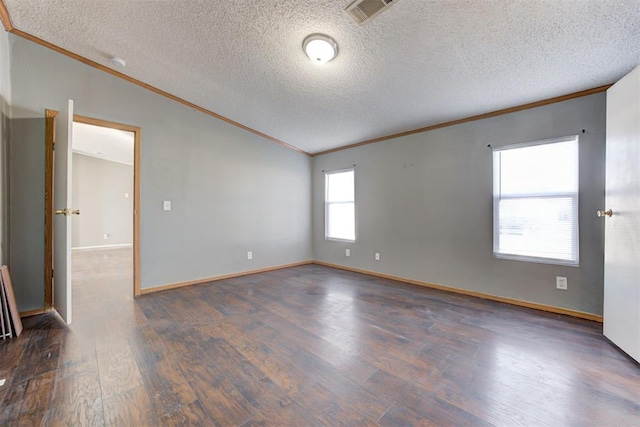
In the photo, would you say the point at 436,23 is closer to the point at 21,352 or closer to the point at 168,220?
the point at 168,220

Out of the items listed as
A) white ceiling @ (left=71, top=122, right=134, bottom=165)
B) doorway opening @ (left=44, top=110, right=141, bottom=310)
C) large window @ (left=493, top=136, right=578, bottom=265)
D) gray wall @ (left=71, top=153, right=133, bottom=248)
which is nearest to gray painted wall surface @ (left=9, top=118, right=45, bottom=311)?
doorway opening @ (left=44, top=110, right=141, bottom=310)

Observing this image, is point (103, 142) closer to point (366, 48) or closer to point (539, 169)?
point (366, 48)

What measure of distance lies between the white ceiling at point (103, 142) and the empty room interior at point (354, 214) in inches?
61.9

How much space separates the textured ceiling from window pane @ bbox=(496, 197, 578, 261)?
1.13 metres

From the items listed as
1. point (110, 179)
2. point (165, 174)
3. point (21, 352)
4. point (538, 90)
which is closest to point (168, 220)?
point (165, 174)

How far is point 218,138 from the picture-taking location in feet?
13.0

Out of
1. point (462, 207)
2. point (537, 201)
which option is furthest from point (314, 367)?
point (537, 201)

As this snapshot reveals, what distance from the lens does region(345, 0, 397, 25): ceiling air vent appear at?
1.75 meters

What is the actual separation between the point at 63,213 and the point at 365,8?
3036mm

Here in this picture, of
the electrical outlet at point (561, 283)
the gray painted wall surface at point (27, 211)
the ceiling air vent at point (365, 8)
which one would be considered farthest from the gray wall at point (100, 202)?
the electrical outlet at point (561, 283)

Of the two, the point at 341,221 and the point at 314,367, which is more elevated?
the point at 341,221

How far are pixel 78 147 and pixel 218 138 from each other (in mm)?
5208

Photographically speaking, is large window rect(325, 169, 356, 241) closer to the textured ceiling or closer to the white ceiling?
the textured ceiling

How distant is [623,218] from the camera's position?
1.89 metres
